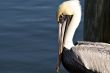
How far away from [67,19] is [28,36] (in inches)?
106

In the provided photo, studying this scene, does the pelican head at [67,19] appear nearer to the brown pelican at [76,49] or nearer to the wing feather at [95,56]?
the brown pelican at [76,49]

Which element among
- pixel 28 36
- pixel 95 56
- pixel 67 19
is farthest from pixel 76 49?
pixel 28 36

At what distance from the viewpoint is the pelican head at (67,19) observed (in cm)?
655

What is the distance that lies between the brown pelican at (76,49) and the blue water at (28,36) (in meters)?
1.48

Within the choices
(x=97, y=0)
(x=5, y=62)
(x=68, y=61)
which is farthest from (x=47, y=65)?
(x=97, y=0)

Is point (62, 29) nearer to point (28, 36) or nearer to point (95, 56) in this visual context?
point (95, 56)

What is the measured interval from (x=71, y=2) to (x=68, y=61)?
84 cm

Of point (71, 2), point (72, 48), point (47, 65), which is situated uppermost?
point (71, 2)

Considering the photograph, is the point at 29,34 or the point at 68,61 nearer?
the point at 68,61

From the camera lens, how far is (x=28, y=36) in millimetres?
9266

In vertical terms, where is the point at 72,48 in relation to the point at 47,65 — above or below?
above

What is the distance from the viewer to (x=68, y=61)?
6.58 m

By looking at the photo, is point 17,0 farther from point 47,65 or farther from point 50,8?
point 47,65

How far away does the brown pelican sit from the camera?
618 centimetres
